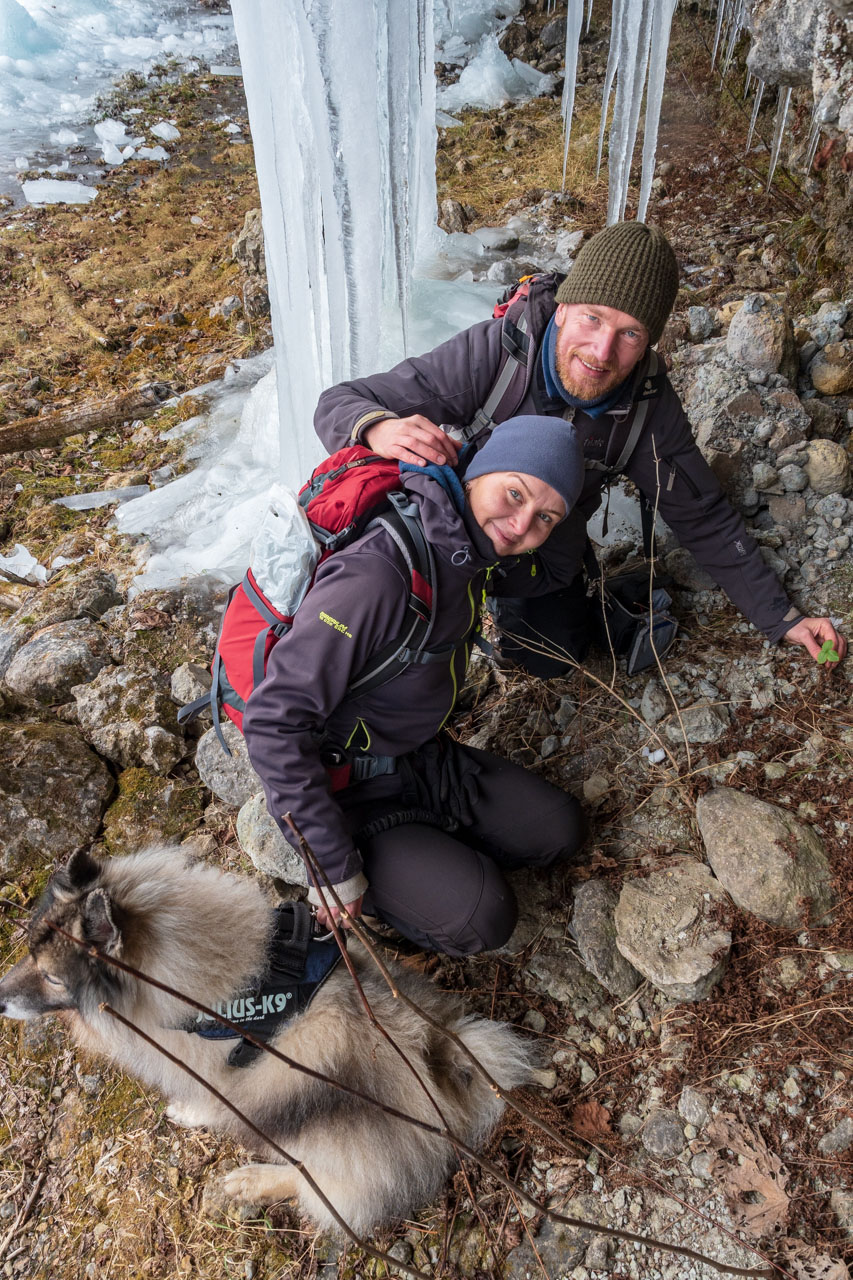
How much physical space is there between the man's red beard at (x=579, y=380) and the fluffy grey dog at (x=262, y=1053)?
6.27 feet

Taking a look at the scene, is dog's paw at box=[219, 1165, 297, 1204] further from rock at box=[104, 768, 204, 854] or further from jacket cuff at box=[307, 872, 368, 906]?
rock at box=[104, 768, 204, 854]

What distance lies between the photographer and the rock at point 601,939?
2.22 m

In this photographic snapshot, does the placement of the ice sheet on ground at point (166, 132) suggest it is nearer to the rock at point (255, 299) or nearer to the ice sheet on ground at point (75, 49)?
the ice sheet on ground at point (75, 49)

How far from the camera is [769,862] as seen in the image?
2.13 metres

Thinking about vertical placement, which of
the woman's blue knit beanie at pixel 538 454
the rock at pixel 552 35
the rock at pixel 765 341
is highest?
the rock at pixel 552 35

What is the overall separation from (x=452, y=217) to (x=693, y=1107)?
695 cm

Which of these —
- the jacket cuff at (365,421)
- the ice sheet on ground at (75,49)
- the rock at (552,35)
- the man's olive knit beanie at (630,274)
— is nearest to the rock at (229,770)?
the jacket cuff at (365,421)

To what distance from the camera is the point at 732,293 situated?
4.65 metres

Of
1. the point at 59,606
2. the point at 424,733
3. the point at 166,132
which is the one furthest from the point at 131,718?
the point at 166,132

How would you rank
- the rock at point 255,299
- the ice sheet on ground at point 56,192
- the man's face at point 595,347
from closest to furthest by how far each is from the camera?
the man's face at point 595,347
the rock at point 255,299
the ice sheet on ground at point 56,192

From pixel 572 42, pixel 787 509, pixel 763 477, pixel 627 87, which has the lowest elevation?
pixel 787 509

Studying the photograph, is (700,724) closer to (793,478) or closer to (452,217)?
(793,478)

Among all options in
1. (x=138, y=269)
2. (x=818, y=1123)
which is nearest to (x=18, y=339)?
(x=138, y=269)

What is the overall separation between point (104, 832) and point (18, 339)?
5.86 meters
